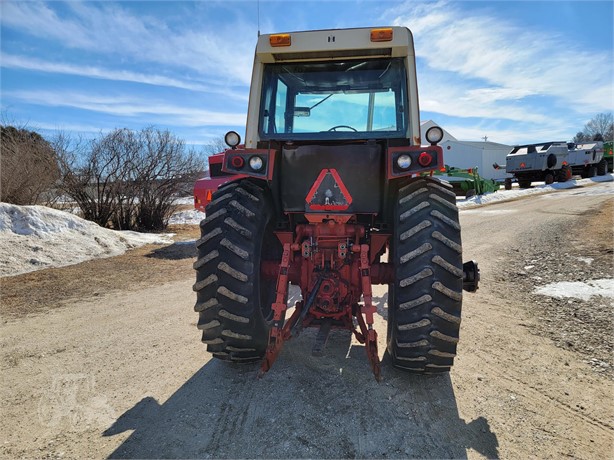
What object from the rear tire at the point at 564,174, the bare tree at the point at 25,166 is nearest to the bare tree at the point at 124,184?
the bare tree at the point at 25,166

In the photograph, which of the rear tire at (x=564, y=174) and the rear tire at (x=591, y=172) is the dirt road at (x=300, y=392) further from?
the rear tire at (x=591, y=172)

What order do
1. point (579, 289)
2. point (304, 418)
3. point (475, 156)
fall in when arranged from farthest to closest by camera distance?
point (475, 156), point (579, 289), point (304, 418)

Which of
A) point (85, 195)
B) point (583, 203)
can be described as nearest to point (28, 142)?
point (85, 195)

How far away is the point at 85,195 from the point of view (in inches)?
471

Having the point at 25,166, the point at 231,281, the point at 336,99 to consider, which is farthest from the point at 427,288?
the point at 25,166

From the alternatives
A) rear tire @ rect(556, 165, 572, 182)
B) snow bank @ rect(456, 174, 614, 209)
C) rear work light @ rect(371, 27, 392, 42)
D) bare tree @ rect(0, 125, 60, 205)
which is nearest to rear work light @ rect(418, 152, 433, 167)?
rear work light @ rect(371, 27, 392, 42)

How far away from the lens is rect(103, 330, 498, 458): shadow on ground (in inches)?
95.5

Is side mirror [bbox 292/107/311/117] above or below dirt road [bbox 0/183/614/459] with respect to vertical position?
above

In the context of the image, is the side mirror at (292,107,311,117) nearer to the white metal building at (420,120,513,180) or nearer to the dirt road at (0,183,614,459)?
the dirt road at (0,183,614,459)

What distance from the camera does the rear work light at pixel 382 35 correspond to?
327 centimetres

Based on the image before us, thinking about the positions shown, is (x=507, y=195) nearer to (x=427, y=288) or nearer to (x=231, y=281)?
(x=427, y=288)

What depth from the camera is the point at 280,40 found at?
3.37m

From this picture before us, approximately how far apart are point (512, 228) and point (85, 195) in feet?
40.0

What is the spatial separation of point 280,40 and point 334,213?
155cm
